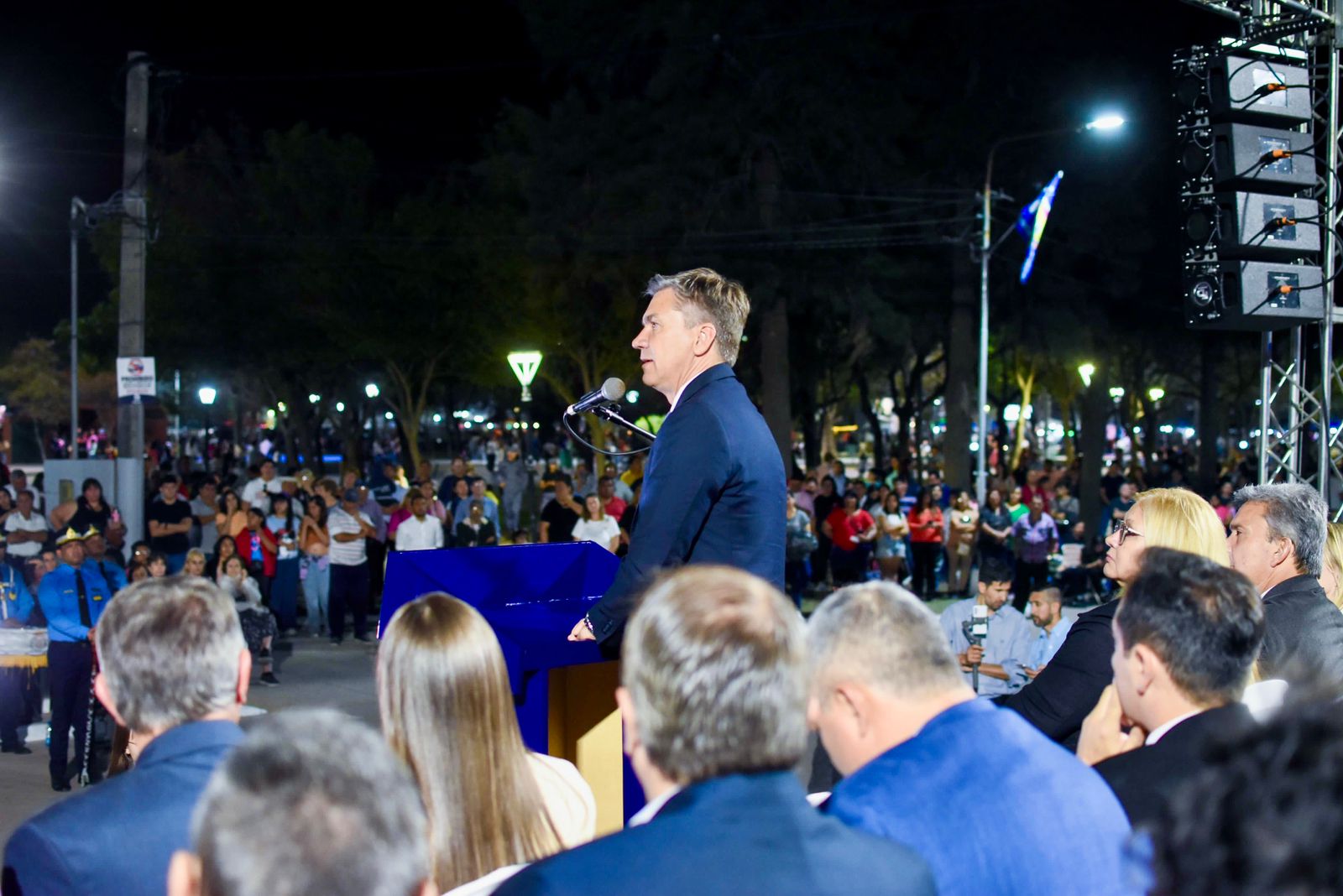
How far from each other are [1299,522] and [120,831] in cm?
415

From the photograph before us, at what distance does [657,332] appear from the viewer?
4242mm

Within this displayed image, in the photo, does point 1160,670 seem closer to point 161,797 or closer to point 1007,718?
point 1007,718

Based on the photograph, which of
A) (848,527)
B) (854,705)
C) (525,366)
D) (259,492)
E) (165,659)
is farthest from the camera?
(525,366)

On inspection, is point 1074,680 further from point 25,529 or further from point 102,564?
point 25,529

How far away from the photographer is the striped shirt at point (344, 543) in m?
14.4

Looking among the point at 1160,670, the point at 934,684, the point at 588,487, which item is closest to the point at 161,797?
the point at 934,684

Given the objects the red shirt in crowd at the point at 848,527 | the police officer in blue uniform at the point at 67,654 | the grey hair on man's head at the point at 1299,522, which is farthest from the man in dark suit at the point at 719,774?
the red shirt in crowd at the point at 848,527

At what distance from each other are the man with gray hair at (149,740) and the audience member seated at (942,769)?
1135 mm

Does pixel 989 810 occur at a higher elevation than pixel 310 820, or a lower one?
lower

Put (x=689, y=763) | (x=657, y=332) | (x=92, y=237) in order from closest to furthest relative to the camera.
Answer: (x=689, y=763) → (x=657, y=332) → (x=92, y=237)

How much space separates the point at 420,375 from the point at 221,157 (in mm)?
9360

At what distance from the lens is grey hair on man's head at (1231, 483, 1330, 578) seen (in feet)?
15.6

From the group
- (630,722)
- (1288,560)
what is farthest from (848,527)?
(630,722)

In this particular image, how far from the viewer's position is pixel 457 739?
2596 millimetres
